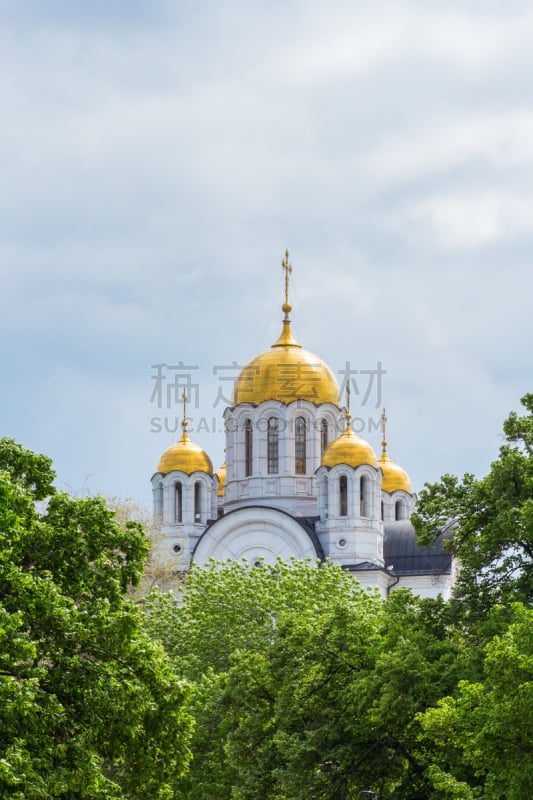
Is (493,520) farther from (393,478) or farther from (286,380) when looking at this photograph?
(393,478)

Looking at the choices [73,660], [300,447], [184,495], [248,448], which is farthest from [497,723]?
[184,495]

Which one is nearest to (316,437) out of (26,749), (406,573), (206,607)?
(406,573)

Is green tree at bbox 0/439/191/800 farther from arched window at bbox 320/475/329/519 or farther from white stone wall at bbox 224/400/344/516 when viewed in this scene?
white stone wall at bbox 224/400/344/516

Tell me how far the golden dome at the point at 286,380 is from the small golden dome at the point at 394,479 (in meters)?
8.17

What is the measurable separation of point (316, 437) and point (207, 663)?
27.0m

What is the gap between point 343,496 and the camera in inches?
2277

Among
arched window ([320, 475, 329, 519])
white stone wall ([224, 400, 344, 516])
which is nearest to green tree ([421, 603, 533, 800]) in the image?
arched window ([320, 475, 329, 519])

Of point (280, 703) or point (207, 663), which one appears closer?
point (280, 703)

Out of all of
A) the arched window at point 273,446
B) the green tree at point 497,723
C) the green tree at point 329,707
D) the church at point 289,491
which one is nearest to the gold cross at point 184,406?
the church at point 289,491

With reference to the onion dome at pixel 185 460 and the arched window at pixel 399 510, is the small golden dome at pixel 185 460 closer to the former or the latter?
the onion dome at pixel 185 460

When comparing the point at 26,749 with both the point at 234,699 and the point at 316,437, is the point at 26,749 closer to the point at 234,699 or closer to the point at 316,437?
the point at 234,699

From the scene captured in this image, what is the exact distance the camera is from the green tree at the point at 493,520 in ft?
83.9

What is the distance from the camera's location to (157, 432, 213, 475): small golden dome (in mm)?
62344

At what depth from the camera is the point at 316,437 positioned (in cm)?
6003
